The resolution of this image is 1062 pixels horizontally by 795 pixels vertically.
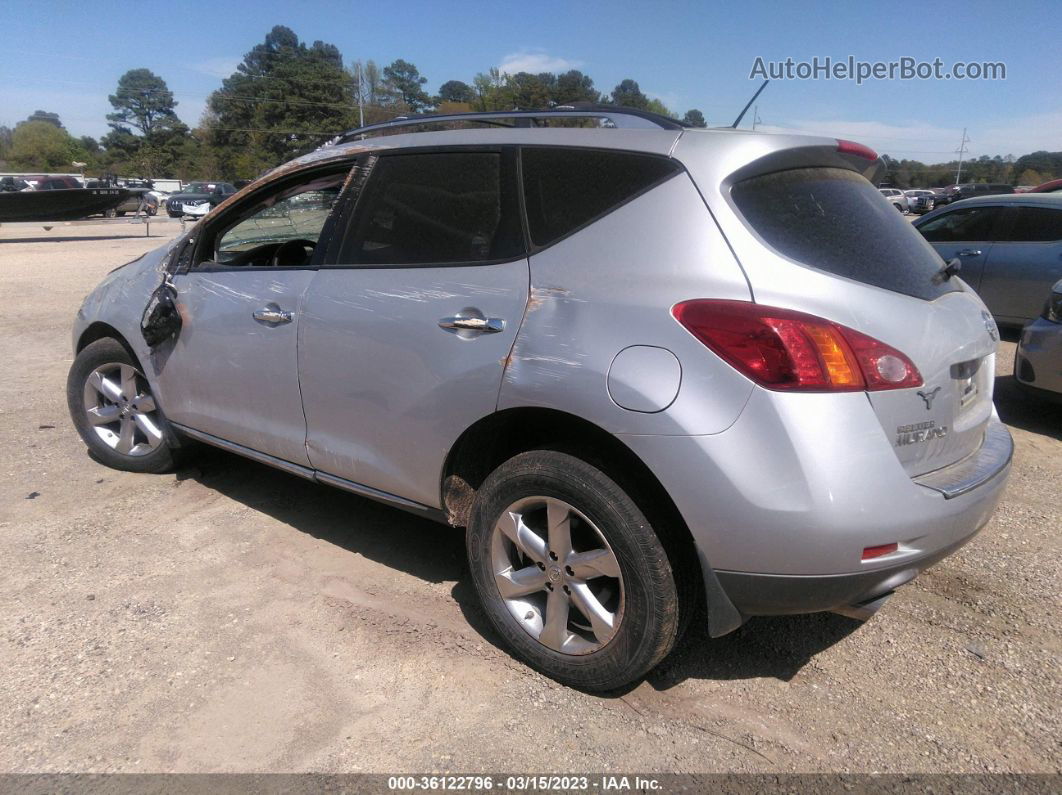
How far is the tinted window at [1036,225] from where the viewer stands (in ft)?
26.5

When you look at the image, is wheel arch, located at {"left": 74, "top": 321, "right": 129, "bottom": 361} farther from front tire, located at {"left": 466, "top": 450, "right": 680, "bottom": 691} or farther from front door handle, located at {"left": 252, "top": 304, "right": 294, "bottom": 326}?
front tire, located at {"left": 466, "top": 450, "right": 680, "bottom": 691}

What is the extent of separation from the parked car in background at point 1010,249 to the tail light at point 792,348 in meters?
6.49

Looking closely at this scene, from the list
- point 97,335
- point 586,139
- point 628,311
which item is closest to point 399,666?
point 628,311

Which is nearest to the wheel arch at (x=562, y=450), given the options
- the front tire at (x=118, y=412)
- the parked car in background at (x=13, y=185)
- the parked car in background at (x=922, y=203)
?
the front tire at (x=118, y=412)

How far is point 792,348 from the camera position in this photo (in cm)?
225

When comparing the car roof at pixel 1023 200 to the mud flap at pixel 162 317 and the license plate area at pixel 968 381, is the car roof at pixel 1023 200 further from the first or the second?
the mud flap at pixel 162 317

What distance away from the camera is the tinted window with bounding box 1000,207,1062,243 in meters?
8.07

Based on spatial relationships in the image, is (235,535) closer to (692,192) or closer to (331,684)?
(331,684)

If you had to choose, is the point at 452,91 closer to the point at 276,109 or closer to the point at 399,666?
the point at 276,109

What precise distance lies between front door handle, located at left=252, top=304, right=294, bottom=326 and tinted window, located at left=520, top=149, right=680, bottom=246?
1.19m

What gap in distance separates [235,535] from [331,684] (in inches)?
54.3

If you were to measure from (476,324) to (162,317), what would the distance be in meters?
2.00

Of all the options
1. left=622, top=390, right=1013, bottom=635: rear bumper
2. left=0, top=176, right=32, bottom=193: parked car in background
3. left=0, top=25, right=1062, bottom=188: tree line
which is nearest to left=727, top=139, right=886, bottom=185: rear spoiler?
left=622, top=390, right=1013, bottom=635: rear bumper

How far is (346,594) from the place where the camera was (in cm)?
338
